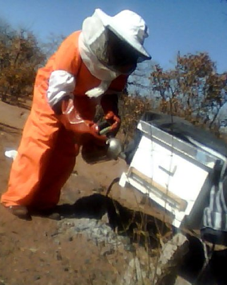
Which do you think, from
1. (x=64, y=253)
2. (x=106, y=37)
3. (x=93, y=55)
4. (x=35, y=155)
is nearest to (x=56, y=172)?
(x=35, y=155)

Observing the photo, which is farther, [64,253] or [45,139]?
[45,139]

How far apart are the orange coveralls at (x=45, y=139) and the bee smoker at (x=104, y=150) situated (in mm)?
139

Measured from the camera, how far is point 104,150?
4160 mm

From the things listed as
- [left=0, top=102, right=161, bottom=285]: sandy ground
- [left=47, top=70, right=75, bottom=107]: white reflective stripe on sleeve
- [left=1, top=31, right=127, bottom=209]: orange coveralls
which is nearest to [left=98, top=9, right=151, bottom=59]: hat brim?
[left=1, top=31, right=127, bottom=209]: orange coveralls

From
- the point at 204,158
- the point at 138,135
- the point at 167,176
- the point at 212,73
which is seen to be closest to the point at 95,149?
the point at 138,135

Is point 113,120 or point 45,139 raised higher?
point 113,120

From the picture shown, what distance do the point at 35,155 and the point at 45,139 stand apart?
16cm

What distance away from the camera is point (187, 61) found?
38.8ft

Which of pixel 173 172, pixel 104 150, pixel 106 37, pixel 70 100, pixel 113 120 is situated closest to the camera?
pixel 173 172

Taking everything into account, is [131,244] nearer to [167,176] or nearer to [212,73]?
[167,176]

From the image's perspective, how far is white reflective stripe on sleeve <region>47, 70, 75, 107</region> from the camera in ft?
12.9

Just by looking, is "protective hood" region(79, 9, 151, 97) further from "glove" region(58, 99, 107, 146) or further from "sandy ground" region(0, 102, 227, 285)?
"sandy ground" region(0, 102, 227, 285)

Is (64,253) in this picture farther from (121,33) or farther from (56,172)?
(121,33)

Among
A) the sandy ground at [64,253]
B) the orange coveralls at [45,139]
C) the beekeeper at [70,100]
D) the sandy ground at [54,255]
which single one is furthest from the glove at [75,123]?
the sandy ground at [54,255]
